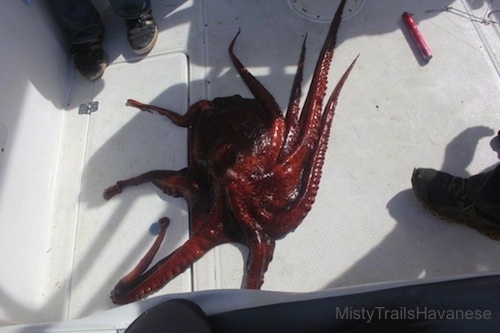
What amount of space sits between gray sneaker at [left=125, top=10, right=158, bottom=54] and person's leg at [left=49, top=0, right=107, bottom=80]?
0.25m

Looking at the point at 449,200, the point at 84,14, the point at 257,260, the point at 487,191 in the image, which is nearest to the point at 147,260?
the point at 257,260

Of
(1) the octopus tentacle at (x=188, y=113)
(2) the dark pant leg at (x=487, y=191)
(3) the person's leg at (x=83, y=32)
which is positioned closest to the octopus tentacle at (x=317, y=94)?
(1) the octopus tentacle at (x=188, y=113)

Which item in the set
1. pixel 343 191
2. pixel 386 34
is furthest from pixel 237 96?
pixel 386 34

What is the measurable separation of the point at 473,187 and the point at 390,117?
0.73 meters

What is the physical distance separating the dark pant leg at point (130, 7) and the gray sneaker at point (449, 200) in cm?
231

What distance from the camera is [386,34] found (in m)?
2.85

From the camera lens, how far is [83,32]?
2.96m

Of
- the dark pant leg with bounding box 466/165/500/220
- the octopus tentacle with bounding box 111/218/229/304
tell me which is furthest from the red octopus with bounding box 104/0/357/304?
the dark pant leg with bounding box 466/165/500/220

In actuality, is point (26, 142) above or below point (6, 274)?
above

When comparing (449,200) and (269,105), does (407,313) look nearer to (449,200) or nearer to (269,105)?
(449,200)

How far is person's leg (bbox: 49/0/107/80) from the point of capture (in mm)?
2850

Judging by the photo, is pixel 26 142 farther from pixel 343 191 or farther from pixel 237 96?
pixel 343 191

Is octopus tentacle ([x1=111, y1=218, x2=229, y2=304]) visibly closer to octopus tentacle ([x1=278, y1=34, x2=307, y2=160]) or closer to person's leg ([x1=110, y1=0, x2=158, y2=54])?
octopus tentacle ([x1=278, y1=34, x2=307, y2=160])

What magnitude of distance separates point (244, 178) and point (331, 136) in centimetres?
70
